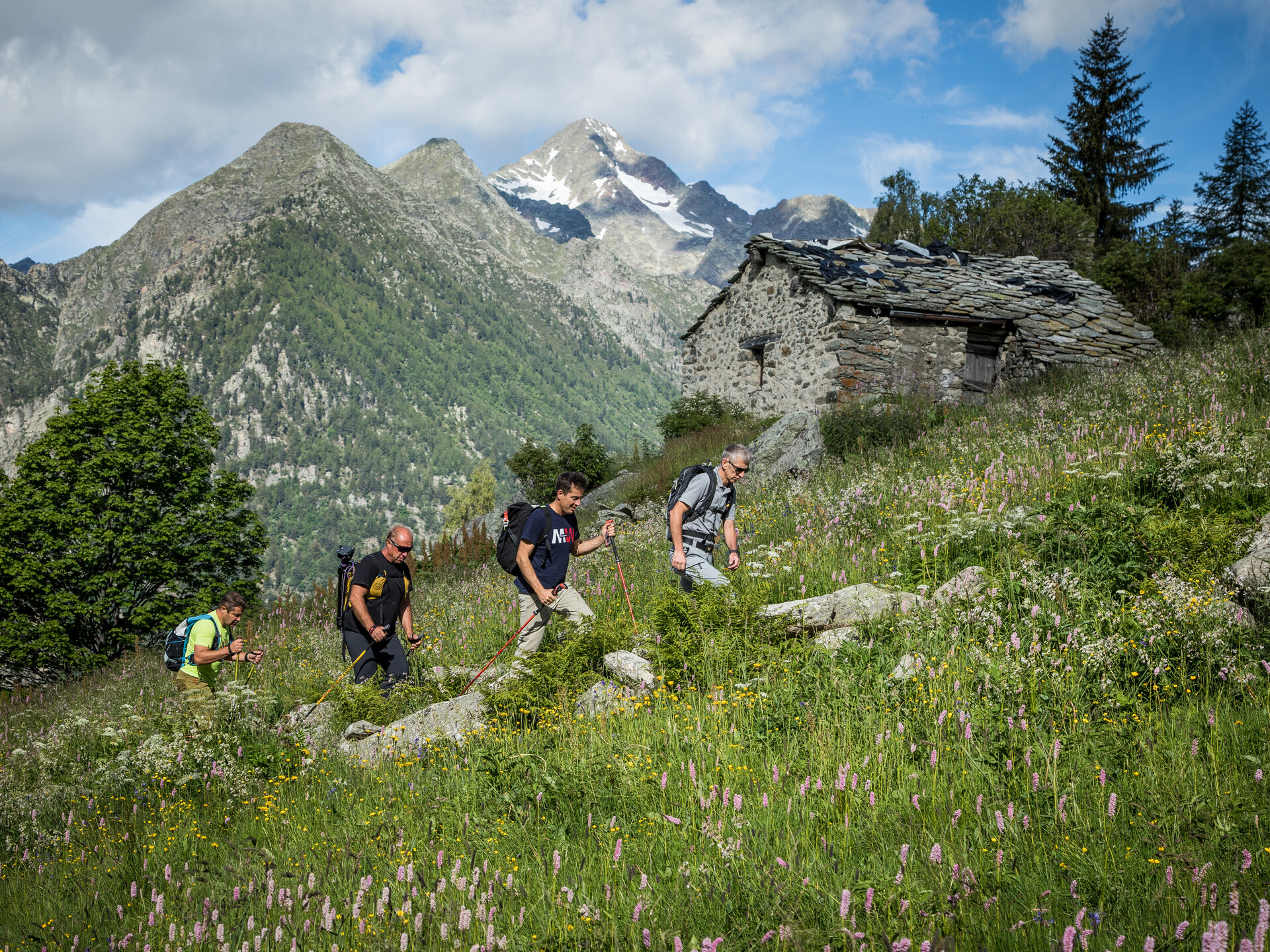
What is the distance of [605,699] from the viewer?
457cm

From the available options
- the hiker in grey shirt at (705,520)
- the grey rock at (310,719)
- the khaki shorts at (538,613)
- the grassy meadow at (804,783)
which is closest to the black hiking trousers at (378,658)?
the grassy meadow at (804,783)

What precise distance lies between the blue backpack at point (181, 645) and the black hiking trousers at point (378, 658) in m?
1.23

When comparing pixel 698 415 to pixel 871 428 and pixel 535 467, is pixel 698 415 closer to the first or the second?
pixel 535 467

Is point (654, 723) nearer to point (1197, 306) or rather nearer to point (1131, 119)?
point (1197, 306)

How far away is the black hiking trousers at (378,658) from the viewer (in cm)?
662

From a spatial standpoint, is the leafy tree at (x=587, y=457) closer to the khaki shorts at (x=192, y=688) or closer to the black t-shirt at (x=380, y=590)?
the black t-shirt at (x=380, y=590)

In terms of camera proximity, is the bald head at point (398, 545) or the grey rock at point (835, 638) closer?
the grey rock at point (835, 638)

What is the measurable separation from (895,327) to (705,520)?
46.1 ft

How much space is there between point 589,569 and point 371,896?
7.09 meters

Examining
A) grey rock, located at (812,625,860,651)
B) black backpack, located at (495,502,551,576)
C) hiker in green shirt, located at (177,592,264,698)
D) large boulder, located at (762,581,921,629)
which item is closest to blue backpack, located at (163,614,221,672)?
hiker in green shirt, located at (177,592,264,698)

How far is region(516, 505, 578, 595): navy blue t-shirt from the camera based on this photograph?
6.26m

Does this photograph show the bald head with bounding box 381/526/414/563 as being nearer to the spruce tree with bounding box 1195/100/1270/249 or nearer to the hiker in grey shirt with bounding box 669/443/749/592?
the hiker in grey shirt with bounding box 669/443/749/592

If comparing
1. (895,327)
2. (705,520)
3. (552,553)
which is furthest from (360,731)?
(895,327)

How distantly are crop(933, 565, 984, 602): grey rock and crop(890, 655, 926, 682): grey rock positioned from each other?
951 mm
